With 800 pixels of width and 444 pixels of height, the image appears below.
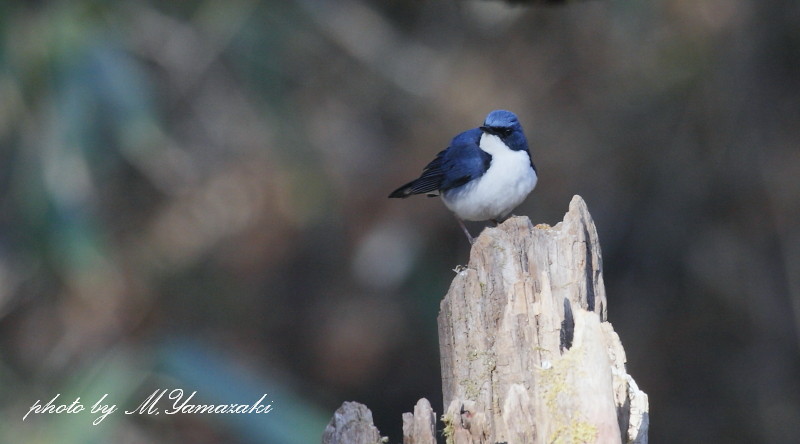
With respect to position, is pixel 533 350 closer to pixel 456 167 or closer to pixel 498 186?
pixel 498 186

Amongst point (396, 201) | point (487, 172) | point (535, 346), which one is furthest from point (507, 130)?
point (396, 201)

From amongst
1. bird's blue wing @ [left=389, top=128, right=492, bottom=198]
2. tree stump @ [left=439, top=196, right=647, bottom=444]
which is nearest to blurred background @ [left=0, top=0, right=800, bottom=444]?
bird's blue wing @ [left=389, top=128, right=492, bottom=198]

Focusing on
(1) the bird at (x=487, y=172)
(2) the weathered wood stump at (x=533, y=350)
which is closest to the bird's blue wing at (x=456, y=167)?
(1) the bird at (x=487, y=172)

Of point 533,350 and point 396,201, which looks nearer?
point 533,350

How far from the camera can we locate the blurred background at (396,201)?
788 centimetres

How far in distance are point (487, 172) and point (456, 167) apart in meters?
0.21

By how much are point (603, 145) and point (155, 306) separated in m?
4.01

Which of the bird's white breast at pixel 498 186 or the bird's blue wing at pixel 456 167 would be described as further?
the bird's blue wing at pixel 456 167

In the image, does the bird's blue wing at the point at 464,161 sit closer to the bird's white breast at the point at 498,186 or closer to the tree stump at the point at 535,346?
the bird's white breast at the point at 498,186

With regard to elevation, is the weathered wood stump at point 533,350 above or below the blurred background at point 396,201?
below

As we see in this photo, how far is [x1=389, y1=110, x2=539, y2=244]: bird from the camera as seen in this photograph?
5.04m

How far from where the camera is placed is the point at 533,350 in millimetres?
3225

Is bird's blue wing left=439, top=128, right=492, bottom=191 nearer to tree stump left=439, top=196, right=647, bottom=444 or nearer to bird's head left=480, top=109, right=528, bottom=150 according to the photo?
bird's head left=480, top=109, right=528, bottom=150

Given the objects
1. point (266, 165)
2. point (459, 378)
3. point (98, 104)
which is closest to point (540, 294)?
point (459, 378)
